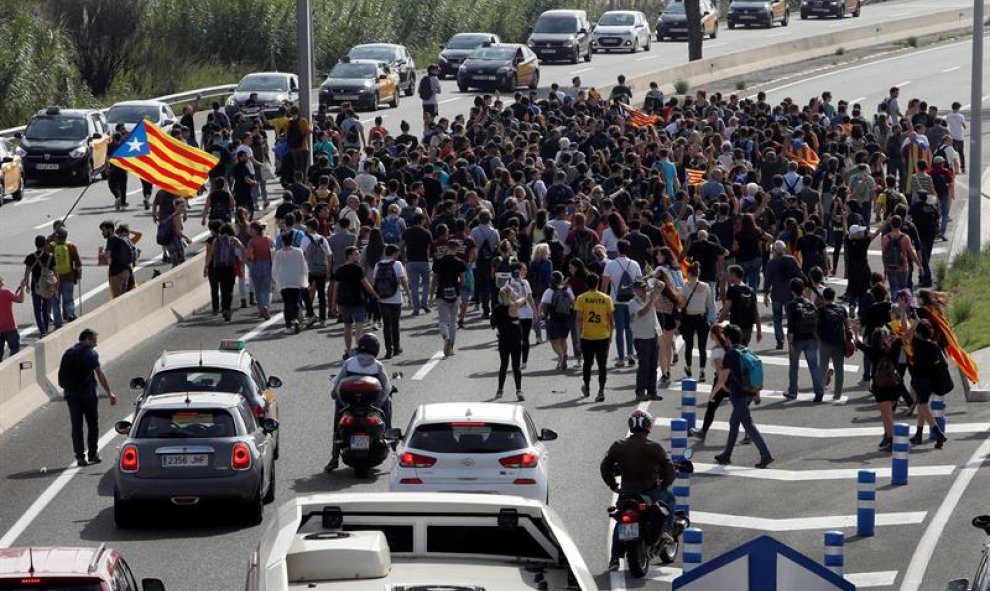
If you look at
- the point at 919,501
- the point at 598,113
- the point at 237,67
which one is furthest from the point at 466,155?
the point at 237,67

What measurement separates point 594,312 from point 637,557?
8.05 metres

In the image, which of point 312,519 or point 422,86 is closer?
point 312,519

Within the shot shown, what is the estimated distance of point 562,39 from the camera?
222 ft

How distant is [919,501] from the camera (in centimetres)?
1916

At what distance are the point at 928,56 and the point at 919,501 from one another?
53.2 meters

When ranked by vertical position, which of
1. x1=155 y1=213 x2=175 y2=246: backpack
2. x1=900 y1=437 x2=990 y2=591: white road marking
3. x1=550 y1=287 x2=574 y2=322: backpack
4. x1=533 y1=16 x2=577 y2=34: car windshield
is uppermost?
x1=533 y1=16 x2=577 y2=34: car windshield

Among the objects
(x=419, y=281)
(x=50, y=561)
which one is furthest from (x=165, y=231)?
(x=50, y=561)

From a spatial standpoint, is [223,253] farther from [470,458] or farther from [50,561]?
[50,561]

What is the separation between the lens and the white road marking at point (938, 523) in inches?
650

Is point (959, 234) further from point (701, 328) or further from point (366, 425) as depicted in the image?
point (366, 425)

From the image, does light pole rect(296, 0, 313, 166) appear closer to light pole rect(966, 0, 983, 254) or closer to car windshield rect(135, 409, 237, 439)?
light pole rect(966, 0, 983, 254)

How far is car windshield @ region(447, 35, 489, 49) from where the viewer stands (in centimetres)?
6450

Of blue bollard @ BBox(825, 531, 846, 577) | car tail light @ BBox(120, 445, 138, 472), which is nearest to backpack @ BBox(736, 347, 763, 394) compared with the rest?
blue bollard @ BBox(825, 531, 846, 577)

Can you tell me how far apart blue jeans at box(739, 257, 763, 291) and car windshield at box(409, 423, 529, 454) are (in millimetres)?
11510
